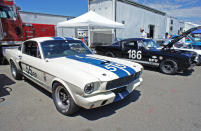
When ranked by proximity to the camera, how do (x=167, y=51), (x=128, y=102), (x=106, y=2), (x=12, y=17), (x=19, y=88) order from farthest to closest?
(x=106, y=2) < (x=12, y=17) < (x=167, y=51) < (x=19, y=88) < (x=128, y=102)

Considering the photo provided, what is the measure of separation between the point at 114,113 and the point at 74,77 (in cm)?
115

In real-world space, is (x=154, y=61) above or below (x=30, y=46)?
below

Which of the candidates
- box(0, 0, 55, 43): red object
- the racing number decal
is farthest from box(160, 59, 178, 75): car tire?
box(0, 0, 55, 43): red object

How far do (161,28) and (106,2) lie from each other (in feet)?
40.0

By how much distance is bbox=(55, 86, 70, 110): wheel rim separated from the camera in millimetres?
2675

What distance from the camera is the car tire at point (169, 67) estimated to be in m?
5.33

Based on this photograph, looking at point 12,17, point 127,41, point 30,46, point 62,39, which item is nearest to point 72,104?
point 62,39

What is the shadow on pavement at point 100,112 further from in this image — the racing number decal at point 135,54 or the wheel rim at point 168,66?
the racing number decal at point 135,54

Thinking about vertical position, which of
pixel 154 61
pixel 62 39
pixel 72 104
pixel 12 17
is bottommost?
pixel 72 104

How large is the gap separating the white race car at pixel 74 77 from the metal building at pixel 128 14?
981 centimetres

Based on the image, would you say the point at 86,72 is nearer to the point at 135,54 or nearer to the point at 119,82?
the point at 119,82

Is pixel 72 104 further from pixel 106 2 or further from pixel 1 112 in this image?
pixel 106 2

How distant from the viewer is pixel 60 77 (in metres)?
2.51

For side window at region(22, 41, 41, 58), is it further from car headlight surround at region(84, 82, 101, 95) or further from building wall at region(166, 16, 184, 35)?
building wall at region(166, 16, 184, 35)
